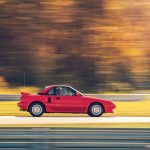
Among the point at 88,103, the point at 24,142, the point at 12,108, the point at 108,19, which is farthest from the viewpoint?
the point at 108,19

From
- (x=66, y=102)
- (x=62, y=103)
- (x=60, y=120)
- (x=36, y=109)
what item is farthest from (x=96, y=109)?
(x=36, y=109)

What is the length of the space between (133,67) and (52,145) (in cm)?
2834

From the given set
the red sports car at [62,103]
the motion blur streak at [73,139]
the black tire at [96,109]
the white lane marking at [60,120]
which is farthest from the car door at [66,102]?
the motion blur streak at [73,139]

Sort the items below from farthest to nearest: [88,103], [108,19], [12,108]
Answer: [108,19], [12,108], [88,103]

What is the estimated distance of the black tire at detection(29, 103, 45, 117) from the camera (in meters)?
17.8

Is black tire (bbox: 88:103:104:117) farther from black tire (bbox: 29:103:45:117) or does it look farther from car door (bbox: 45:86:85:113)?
black tire (bbox: 29:103:45:117)

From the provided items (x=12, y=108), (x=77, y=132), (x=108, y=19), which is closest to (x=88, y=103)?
(x=12, y=108)

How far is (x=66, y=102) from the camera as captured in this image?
57.9 ft

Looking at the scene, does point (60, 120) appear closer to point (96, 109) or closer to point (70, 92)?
point (70, 92)

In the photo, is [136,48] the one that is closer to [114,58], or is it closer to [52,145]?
[114,58]

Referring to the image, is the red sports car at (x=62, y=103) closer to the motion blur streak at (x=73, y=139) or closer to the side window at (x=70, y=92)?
the side window at (x=70, y=92)

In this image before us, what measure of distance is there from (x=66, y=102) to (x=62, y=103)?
0.14 metres

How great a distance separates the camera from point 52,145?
740cm

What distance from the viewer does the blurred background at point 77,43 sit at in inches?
1369
